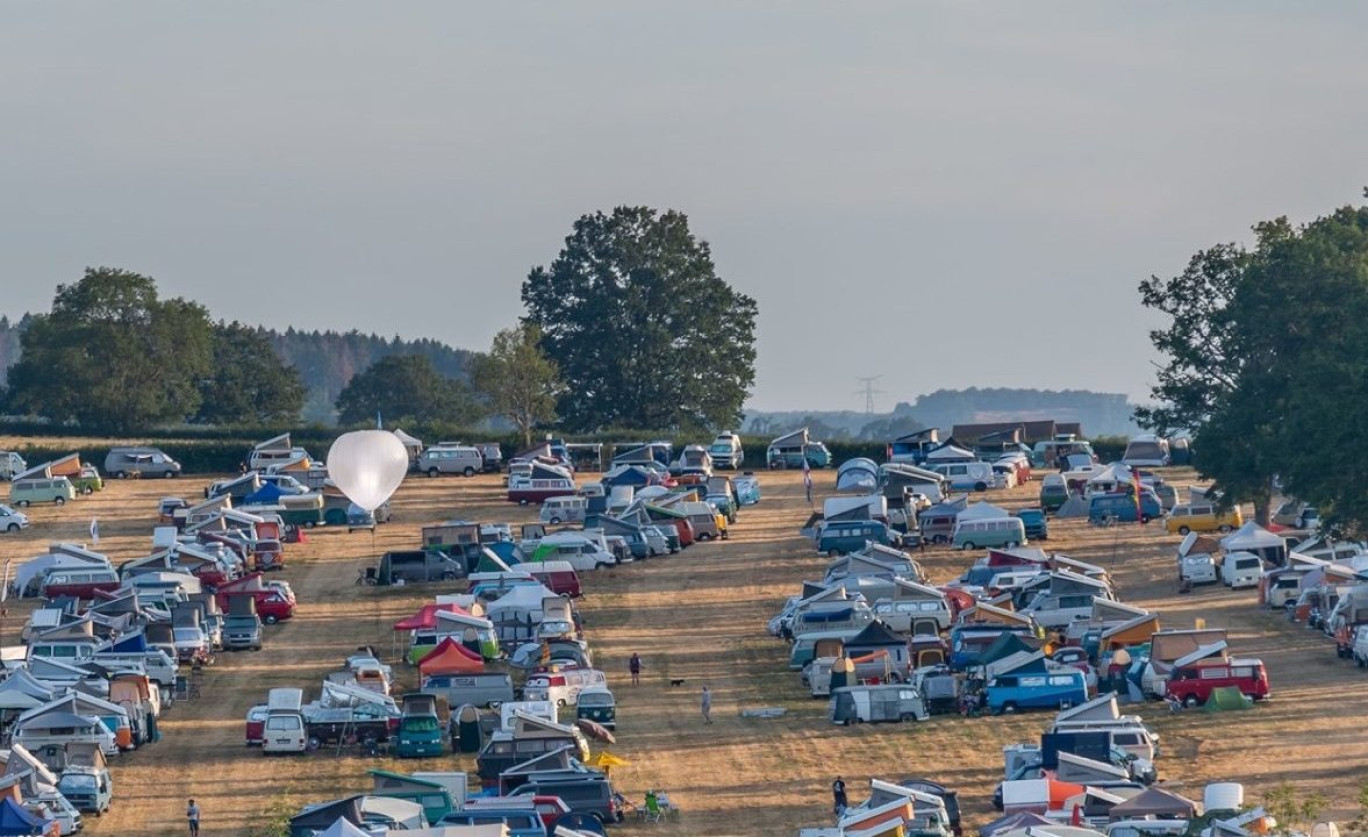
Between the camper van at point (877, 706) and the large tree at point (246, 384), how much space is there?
88247 millimetres

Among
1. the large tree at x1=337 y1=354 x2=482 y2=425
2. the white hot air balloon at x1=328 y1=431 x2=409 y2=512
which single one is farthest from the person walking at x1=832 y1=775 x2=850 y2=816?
the large tree at x1=337 y1=354 x2=482 y2=425

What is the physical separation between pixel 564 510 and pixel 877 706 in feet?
99.2

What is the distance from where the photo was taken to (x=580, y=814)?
47875 mm

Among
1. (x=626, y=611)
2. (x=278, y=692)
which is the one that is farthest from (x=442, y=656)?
(x=626, y=611)

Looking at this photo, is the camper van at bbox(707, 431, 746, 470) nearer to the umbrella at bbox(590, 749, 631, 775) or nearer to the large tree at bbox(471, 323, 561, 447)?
the large tree at bbox(471, 323, 561, 447)

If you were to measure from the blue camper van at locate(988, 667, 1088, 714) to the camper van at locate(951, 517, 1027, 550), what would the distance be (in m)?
21.2

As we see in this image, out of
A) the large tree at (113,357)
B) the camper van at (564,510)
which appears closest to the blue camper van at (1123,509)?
the camper van at (564,510)

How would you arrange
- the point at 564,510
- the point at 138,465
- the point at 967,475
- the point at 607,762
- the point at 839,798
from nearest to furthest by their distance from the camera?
the point at 839,798 → the point at 607,762 → the point at 564,510 → the point at 967,475 → the point at 138,465

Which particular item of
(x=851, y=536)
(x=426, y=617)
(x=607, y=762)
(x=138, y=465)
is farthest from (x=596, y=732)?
(x=138, y=465)

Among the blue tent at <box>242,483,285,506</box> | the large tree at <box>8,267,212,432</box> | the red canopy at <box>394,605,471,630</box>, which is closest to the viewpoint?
the red canopy at <box>394,605,471,630</box>

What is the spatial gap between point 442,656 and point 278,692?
16.6 ft

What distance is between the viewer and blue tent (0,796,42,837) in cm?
4769

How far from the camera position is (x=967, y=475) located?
9162 cm

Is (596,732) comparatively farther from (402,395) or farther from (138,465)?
(402,395)
